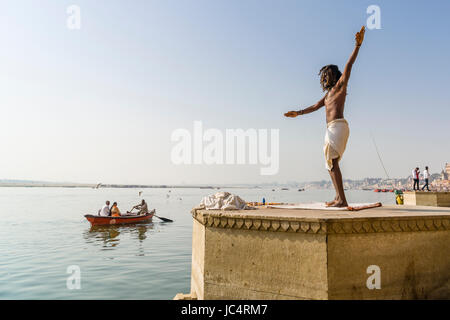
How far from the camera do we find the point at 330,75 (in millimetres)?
6289

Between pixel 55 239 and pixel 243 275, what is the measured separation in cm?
2471

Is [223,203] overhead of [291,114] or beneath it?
beneath

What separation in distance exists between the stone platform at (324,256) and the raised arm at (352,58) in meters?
2.91

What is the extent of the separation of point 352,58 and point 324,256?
3.90 meters

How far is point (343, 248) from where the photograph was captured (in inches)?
153

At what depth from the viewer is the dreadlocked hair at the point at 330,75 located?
6.27m

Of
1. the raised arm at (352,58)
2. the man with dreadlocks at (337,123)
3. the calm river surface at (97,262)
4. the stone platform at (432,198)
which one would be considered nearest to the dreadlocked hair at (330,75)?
the man with dreadlocks at (337,123)

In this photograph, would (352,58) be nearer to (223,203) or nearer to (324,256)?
(223,203)

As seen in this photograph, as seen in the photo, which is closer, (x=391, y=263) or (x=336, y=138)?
(x=391, y=263)

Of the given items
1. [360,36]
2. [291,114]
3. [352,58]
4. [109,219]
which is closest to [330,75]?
[352,58]

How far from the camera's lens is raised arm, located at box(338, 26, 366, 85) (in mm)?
5648

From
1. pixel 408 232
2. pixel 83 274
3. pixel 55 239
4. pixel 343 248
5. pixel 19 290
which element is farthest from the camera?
pixel 55 239
